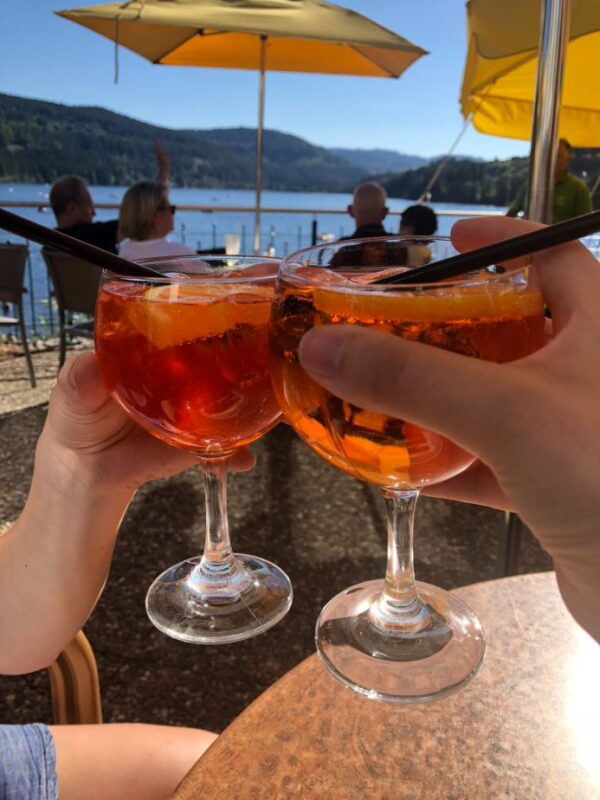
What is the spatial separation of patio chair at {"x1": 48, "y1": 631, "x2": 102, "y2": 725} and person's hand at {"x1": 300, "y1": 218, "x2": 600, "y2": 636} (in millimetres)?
906

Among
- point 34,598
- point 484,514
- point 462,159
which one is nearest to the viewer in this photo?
point 34,598

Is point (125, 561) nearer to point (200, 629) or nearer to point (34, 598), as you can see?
point (34, 598)

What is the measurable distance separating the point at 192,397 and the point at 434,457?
11.5 inches

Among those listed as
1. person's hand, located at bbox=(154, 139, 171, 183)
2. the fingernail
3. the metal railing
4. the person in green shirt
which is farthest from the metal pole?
the metal railing

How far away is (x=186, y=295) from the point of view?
728 mm

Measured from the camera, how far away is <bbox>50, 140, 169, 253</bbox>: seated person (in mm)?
5793

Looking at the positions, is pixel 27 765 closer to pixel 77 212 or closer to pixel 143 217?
pixel 143 217

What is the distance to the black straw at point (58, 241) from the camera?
0.66m

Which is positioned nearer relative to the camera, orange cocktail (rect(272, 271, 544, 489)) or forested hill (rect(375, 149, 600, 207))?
orange cocktail (rect(272, 271, 544, 489))

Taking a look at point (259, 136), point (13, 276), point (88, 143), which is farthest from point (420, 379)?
point (88, 143)

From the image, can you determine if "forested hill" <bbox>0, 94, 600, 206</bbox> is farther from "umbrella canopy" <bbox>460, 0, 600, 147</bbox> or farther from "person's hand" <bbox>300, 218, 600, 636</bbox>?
"person's hand" <bbox>300, 218, 600, 636</bbox>

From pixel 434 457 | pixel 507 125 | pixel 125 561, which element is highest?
pixel 507 125

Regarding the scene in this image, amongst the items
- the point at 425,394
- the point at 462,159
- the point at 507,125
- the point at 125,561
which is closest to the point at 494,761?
the point at 425,394

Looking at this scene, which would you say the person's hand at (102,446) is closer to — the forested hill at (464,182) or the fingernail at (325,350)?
the fingernail at (325,350)
